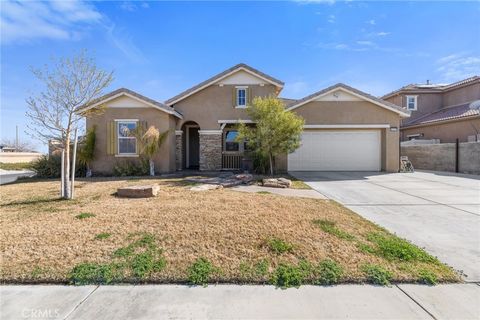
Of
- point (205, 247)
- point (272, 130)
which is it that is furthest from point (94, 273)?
point (272, 130)

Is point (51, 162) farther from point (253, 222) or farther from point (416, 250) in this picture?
point (416, 250)

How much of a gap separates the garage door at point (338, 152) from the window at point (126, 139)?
9.03 metres

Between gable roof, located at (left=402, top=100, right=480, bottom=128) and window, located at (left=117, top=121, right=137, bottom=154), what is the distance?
72.7 feet

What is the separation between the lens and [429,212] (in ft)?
21.1

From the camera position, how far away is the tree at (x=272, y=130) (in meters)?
11.9

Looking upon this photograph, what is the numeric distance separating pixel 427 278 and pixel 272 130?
9.24 m

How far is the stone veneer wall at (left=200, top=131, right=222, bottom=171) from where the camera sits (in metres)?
15.6

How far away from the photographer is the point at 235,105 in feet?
51.1

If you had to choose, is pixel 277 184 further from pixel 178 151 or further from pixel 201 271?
pixel 178 151

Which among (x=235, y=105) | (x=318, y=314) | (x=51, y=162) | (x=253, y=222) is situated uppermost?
(x=235, y=105)

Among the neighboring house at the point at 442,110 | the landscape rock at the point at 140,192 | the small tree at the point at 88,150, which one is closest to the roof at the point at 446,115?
the neighboring house at the point at 442,110

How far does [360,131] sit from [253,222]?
12.7 m

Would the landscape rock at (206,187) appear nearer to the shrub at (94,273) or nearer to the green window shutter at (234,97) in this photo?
the shrub at (94,273)

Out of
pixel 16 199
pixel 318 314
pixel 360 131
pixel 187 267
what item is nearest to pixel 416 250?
pixel 318 314
